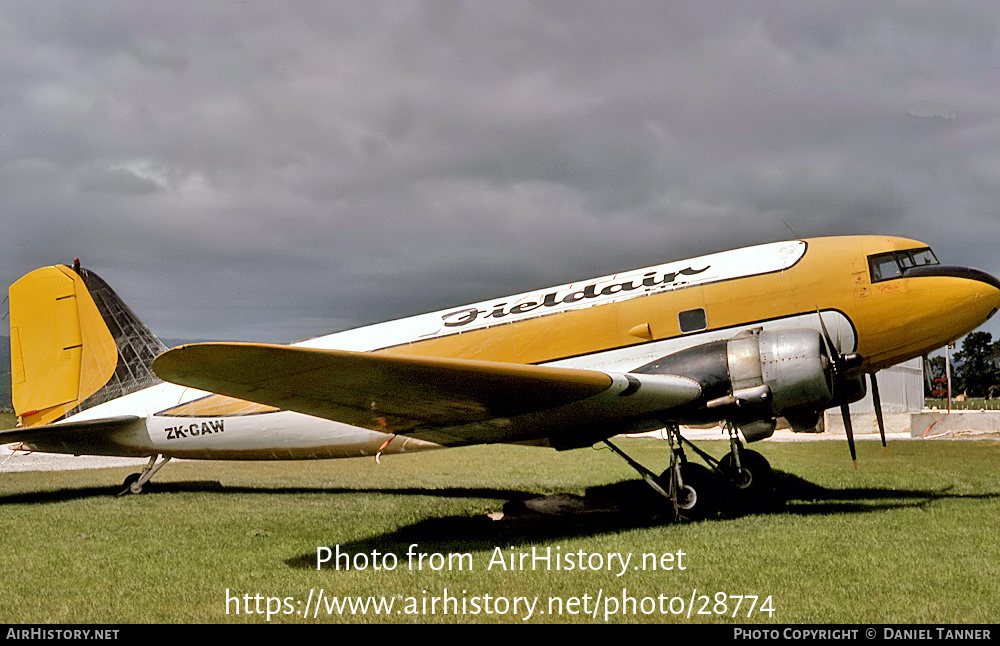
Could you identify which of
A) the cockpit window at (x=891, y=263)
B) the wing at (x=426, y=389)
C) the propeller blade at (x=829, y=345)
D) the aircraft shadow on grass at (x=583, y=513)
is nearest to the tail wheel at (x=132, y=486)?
the aircraft shadow on grass at (x=583, y=513)

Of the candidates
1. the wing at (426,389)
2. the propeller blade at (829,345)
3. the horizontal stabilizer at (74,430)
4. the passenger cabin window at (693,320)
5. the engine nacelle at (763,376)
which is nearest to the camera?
the wing at (426,389)

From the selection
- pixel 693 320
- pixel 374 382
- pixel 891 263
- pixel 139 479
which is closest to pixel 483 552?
pixel 374 382

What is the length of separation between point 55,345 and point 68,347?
0.25 meters

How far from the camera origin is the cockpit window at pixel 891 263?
9.36 m

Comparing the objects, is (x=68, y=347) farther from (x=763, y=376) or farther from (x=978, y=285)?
(x=978, y=285)

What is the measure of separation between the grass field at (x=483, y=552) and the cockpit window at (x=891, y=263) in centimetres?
315

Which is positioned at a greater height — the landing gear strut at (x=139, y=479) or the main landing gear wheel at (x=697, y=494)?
the landing gear strut at (x=139, y=479)

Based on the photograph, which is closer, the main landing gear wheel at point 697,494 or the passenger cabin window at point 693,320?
the main landing gear wheel at point 697,494

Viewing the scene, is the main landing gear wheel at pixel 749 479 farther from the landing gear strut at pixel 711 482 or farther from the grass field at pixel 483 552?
the grass field at pixel 483 552

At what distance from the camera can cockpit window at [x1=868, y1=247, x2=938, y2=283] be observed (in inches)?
368

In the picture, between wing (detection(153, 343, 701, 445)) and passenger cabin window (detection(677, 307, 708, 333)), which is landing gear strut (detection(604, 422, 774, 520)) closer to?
wing (detection(153, 343, 701, 445))

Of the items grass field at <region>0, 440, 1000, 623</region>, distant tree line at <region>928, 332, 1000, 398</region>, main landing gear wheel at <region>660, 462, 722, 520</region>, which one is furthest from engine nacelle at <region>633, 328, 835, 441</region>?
distant tree line at <region>928, 332, 1000, 398</region>

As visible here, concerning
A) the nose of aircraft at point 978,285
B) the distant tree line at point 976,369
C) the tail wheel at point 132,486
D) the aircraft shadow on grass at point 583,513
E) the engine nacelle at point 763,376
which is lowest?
the distant tree line at point 976,369

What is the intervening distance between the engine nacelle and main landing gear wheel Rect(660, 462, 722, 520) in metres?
1.05
